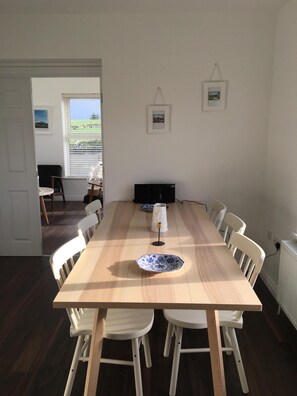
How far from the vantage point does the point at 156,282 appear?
1455 mm

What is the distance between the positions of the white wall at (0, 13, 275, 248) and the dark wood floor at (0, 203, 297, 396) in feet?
4.13

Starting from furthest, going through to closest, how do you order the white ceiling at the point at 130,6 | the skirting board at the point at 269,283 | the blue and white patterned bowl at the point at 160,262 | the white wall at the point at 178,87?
1. the white wall at the point at 178,87
2. the skirting board at the point at 269,283
3. the white ceiling at the point at 130,6
4. the blue and white patterned bowl at the point at 160,262

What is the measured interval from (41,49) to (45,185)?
3520mm

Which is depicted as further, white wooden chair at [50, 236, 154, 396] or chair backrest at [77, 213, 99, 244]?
chair backrest at [77, 213, 99, 244]

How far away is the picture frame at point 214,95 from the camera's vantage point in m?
3.08

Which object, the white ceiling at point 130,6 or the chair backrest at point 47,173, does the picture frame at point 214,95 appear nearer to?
the white ceiling at point 130,6

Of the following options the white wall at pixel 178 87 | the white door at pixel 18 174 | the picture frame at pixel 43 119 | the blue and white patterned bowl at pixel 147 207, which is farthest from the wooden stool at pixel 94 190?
the blue and white patterned bowl at pixel 147 207

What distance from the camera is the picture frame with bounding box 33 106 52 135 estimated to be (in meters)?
6.35

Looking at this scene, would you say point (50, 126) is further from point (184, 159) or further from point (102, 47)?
point (184, 159)

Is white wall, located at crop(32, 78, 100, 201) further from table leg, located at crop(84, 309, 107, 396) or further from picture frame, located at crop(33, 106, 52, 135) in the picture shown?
table leg, located at crop(84, 309, 107, 396)

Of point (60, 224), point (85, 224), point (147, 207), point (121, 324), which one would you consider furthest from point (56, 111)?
point (121, 324)

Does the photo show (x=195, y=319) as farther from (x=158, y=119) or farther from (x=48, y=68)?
(x=48, y=68)

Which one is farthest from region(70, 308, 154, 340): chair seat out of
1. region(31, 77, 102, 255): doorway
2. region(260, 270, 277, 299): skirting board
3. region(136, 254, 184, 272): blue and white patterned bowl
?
region(31, 77, 102, 255): doorway

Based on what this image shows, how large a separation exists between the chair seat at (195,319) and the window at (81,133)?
17.0 feet
